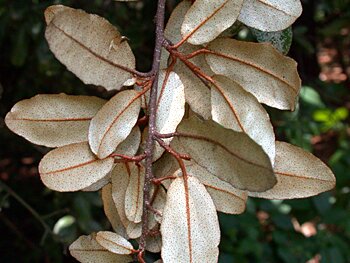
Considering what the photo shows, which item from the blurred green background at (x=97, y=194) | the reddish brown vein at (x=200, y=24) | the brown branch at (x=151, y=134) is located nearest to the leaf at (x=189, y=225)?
the brown branch at (x=151, y=134)

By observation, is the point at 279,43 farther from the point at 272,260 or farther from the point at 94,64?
the point at 272,260

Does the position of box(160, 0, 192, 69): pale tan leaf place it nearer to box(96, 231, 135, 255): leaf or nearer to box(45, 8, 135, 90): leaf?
box(45, 8, 135, 90): leaf

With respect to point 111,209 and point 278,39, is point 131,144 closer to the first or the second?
point 111,209

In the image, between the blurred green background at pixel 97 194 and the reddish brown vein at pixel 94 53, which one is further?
the blurred green background at pixel 97 194

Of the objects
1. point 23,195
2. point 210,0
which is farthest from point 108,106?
point 23,195

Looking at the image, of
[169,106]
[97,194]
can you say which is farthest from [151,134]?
[97,194]

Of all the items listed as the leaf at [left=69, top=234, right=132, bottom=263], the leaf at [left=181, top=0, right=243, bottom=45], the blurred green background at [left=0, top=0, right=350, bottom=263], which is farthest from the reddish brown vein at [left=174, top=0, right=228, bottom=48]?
the blurred green background at [left=0, top=0, right=350, bottom=263]

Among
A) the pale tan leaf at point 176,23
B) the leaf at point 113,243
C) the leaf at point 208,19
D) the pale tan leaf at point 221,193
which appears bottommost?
the leaf at point 113,243

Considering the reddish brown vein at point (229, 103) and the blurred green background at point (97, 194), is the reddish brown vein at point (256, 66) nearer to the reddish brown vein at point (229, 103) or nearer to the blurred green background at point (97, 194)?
the reddish brown vein at point (229, 103)
